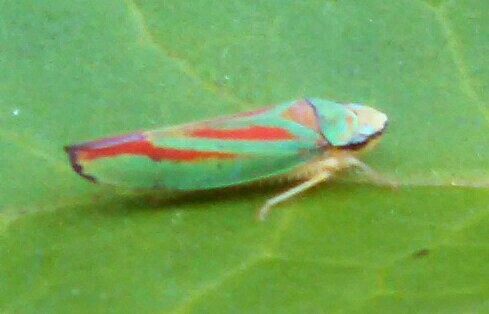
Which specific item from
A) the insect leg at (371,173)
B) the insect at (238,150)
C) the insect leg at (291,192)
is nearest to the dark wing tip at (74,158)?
the insect at (238,150)

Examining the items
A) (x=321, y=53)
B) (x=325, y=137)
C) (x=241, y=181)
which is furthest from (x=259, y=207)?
(x=321, y=53)

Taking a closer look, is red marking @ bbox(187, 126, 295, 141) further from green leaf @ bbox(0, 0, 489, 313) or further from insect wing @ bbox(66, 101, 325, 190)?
green leaf @ bbox(0, 0, 489, 313)

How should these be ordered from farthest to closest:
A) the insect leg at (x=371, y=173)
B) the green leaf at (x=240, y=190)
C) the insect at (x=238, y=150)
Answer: the insect at (x=238, y=150) < the insect leg at (x=371, y=173) < the green leaf at (x=240, y=190)

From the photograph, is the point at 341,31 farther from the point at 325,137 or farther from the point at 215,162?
the point at 215,162

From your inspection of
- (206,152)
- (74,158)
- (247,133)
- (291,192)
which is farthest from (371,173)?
(74,158)

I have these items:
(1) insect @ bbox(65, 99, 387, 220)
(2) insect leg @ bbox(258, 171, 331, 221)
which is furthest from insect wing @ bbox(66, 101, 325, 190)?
(2) insect leg @ bbox(258, 171, 331, 221)

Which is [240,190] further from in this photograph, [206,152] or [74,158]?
[74,158]

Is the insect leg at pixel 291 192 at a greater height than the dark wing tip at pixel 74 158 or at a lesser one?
lesser

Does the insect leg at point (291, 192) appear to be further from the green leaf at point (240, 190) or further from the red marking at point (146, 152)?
the red marking at point (146, 152)
